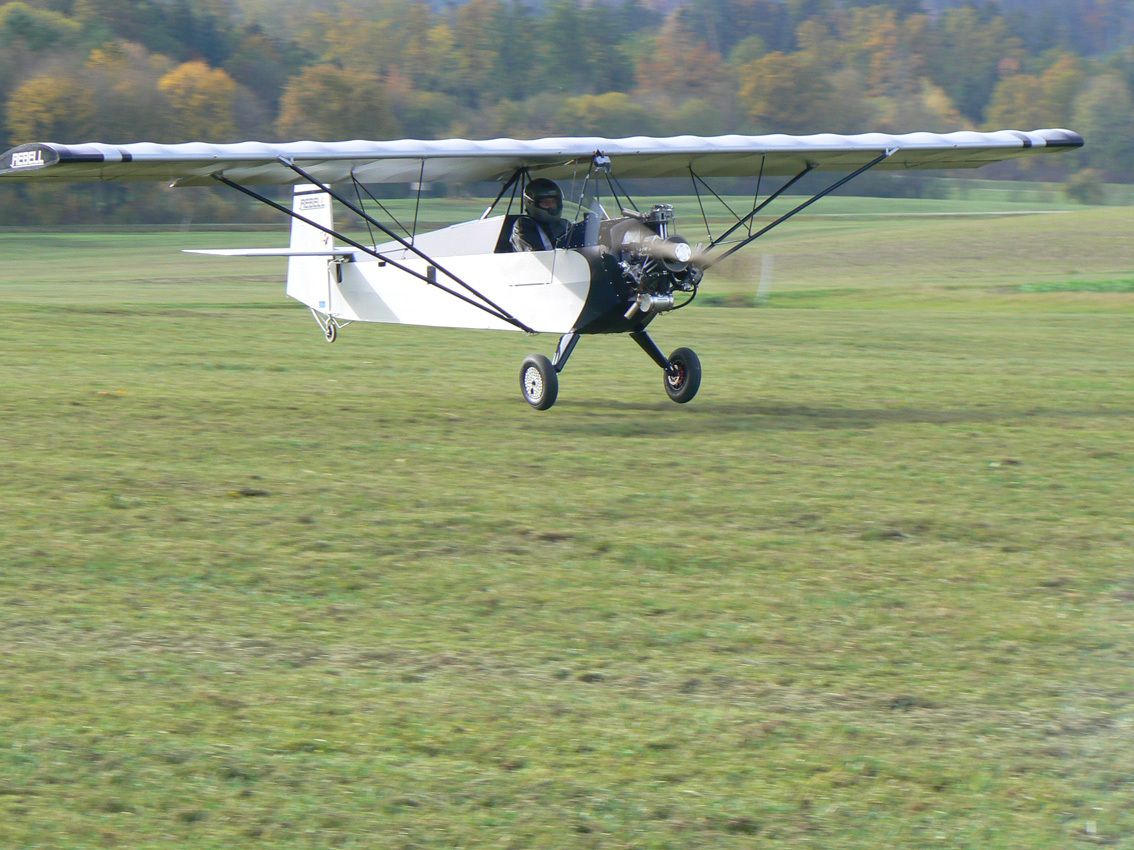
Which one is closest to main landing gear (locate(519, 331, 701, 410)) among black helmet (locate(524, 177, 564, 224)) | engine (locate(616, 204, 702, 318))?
engine (locate(616, 204, 702, 318))

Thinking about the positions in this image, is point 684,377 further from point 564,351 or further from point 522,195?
point 522,195

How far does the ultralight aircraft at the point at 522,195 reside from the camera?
10375mm

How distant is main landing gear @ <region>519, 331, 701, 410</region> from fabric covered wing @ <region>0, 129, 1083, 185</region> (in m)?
1.85

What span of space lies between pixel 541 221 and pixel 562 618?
738 cm

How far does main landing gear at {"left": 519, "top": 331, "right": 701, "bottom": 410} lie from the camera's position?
11.4 m

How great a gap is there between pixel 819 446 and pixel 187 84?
60619 millimetres

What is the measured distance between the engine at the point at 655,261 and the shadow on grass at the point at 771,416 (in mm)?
1094

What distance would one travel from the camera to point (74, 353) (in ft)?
51.5

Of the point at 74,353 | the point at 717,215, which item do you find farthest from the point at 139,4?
the point at 74,353

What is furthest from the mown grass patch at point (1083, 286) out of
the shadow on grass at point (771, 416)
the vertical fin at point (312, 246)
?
the vertical fin at point (312, 246)

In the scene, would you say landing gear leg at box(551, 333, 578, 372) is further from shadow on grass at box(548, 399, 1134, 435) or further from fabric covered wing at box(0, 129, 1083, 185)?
fabric covered wing at box(0, 129, 1083, 185)

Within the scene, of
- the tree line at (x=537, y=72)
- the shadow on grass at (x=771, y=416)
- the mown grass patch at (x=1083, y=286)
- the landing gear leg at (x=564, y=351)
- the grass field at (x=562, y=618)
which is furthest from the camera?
the tree line at (x=537, y=72)

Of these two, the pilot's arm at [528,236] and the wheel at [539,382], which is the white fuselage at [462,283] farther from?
the wheel at [539,382]

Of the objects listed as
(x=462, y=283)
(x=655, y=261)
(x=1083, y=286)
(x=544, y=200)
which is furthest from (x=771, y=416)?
(x=1083, y=286)
